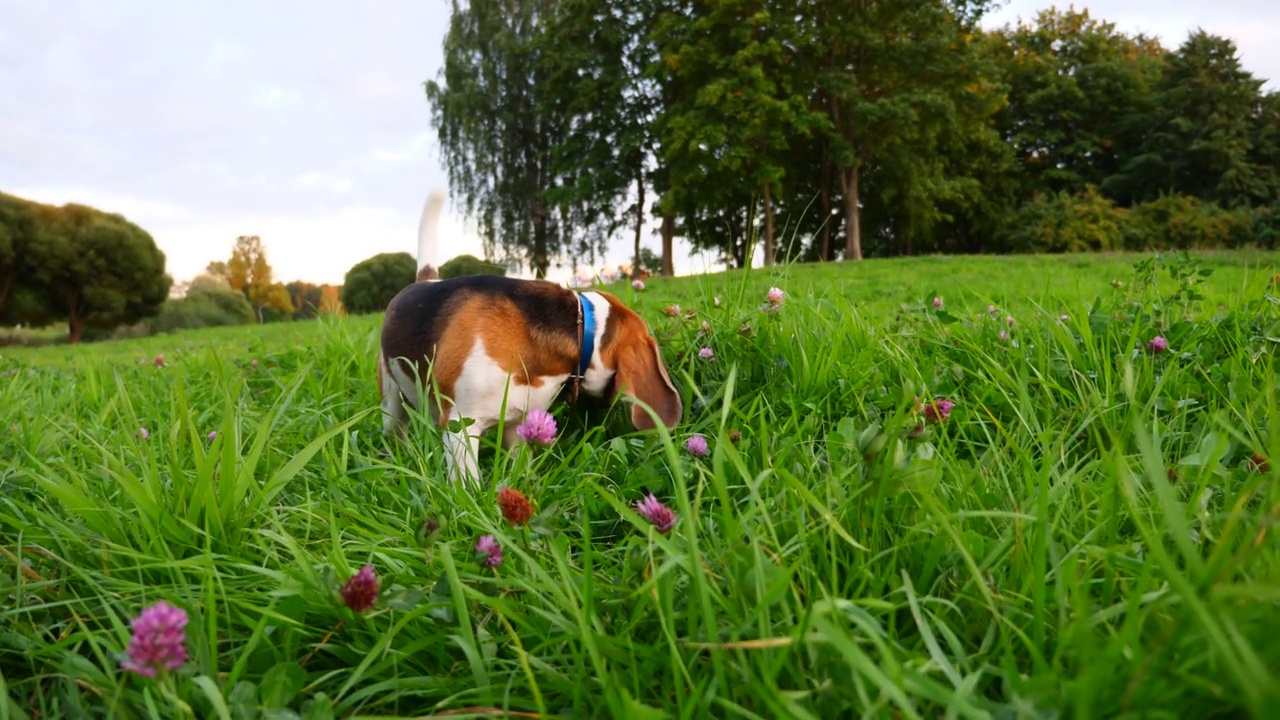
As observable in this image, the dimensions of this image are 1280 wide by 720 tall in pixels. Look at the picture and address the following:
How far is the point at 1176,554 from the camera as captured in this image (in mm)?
1436

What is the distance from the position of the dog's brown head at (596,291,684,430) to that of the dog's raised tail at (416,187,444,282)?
49.0 inches

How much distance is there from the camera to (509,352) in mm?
2852

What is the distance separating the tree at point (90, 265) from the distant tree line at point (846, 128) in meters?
16.2

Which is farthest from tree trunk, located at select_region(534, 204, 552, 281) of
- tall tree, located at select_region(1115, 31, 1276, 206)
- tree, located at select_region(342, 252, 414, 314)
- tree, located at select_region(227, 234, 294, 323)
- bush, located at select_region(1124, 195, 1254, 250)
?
tree, located at select_region(227, 234, 294, 323)

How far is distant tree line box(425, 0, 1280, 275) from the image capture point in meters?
23.0

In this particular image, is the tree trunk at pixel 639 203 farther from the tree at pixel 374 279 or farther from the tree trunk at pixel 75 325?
the tree trunk at pixel 75 325

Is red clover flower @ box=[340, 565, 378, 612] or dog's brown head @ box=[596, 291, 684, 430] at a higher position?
dog's brown head @ box=[596, 291, 684, 430]

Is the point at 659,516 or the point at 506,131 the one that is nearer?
the point at 659,516

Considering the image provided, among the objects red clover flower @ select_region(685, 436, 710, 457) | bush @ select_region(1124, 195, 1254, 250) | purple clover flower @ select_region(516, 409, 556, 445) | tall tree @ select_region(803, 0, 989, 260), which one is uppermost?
tall tree @ select_region(803, 0, 989, 260)

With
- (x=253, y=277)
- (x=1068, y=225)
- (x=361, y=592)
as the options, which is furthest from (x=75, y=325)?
(x=1068, y=225)

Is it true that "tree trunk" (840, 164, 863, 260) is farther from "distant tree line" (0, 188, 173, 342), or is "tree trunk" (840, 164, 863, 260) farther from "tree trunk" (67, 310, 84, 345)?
"tree trunk" (67, 310, 84, 345)

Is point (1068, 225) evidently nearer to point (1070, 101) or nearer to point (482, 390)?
point (1070, 101)

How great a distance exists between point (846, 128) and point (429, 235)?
23345 millimetres

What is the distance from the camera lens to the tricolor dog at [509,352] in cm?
275
